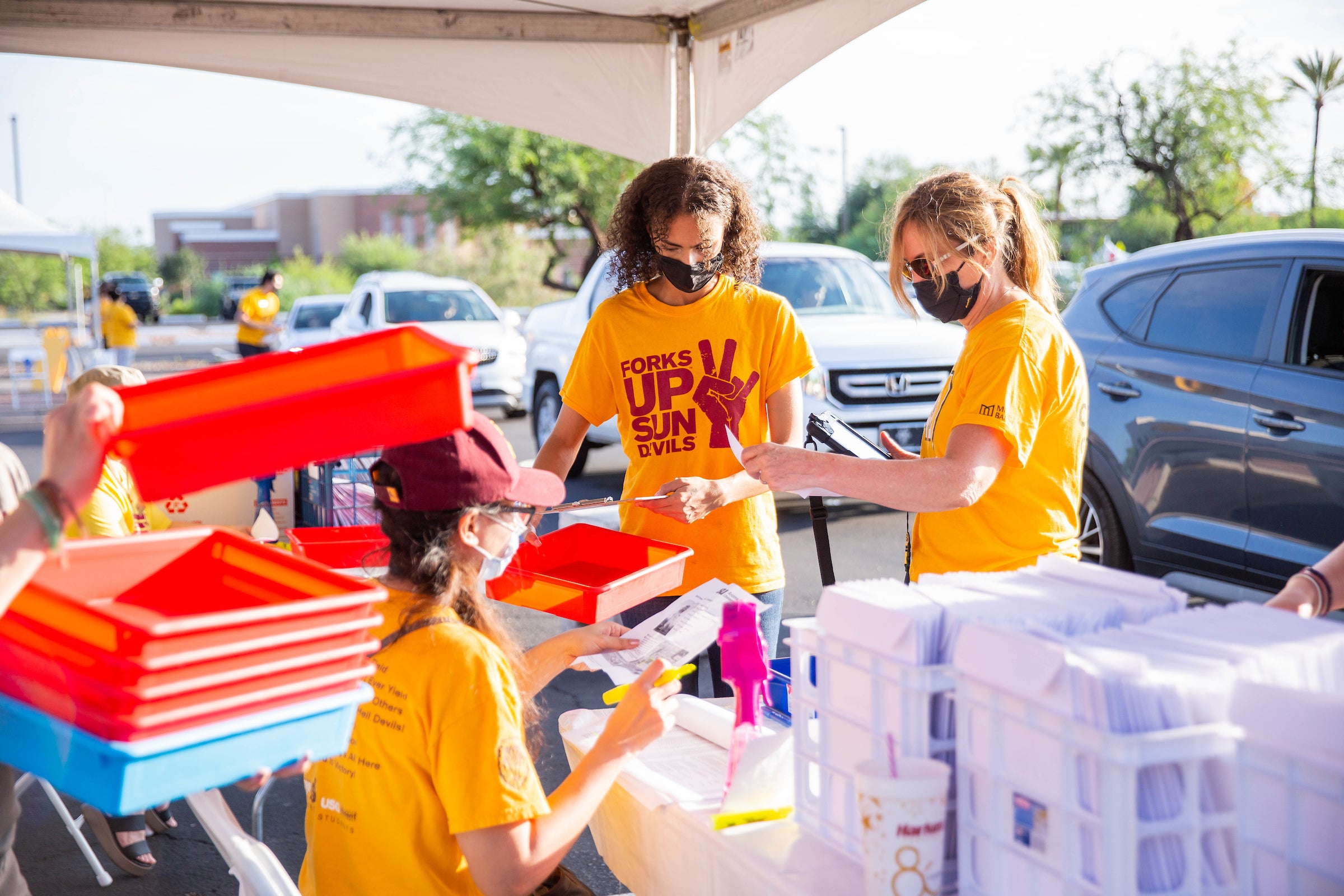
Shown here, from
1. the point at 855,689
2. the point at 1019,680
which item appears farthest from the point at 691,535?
the point at 1019,680

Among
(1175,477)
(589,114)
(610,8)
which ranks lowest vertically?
(1175,477)

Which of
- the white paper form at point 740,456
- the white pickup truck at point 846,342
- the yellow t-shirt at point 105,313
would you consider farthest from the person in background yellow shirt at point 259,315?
the white paper form at point 740,456

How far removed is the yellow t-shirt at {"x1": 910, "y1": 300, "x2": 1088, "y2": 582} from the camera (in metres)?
2.05

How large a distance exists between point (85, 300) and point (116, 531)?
51683mm

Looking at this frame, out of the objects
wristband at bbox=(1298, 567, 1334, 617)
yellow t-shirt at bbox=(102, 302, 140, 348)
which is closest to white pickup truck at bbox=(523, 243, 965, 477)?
wristband at bbox=(1298, 567, 1334, 617)

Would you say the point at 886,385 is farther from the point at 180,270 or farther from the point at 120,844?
the point at 180,270

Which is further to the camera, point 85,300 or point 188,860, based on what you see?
point 85,300

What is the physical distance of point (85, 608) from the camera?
1.26 meters

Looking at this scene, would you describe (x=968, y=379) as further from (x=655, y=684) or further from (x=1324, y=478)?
(x=1324, y=478)

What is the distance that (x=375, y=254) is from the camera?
161ft

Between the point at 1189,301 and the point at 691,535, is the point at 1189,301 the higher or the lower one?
the higher one

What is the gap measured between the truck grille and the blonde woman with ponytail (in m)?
→ 4.90

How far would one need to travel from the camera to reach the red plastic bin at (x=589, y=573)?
2293 millimetres

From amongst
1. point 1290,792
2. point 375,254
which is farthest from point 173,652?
point 375,254
